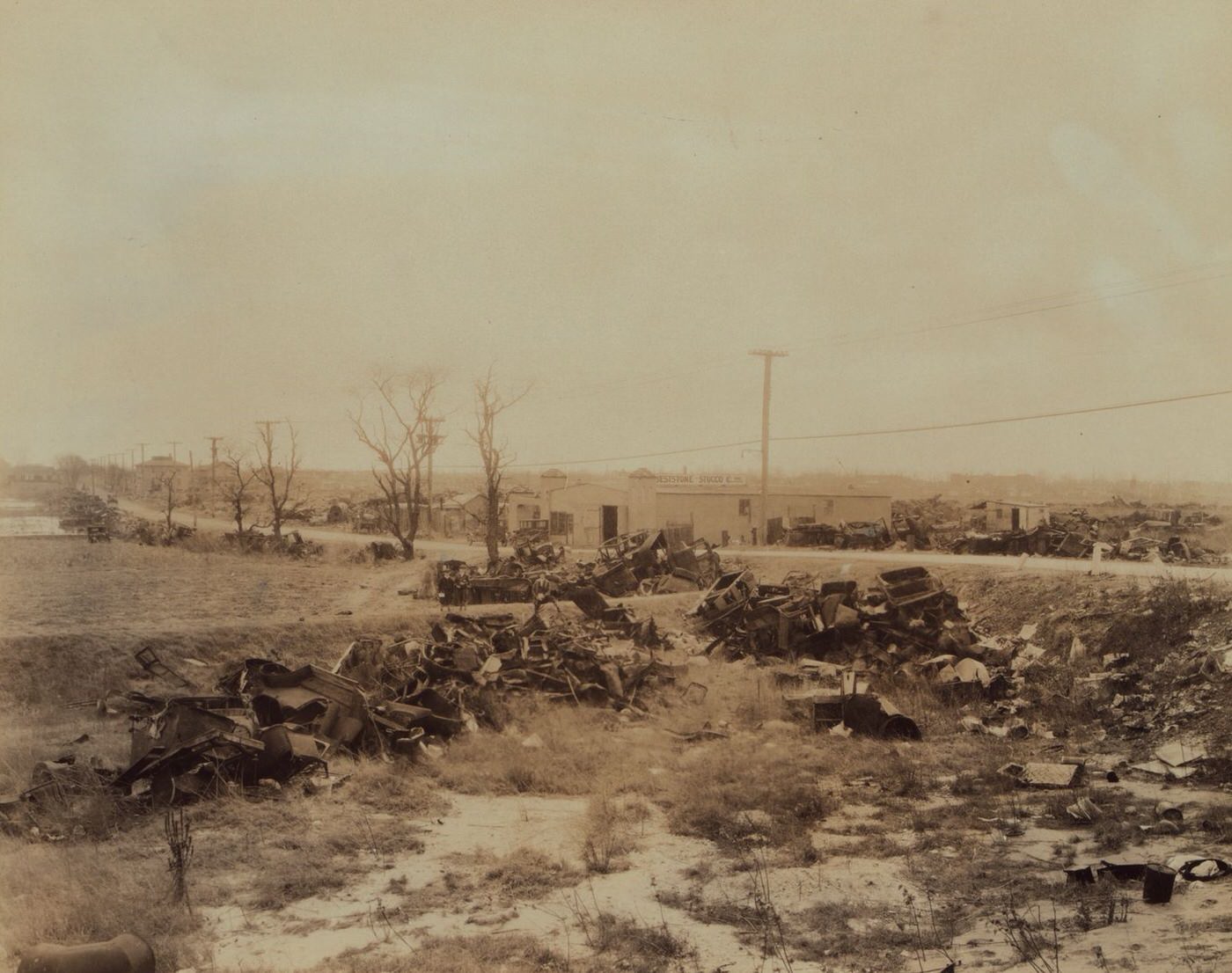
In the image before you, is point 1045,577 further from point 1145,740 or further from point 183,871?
point 183,871

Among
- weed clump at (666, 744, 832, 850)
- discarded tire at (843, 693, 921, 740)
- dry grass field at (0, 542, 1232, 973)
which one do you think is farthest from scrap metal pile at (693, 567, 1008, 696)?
weed clump at (666, 744, 832, 850)

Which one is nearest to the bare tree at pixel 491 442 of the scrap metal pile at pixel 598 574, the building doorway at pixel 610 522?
the scrap metal pile at pixel 598 574

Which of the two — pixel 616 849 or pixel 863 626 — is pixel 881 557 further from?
pixel 616 849

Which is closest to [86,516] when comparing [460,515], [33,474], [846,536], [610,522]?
[460,515]

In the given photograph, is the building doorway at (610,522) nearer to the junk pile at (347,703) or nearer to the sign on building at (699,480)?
the sign on building at (699,480)

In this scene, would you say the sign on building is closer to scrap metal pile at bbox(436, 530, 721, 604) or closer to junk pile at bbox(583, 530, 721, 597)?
scrap metal pile at bbox(436, 530, 721, 604)
